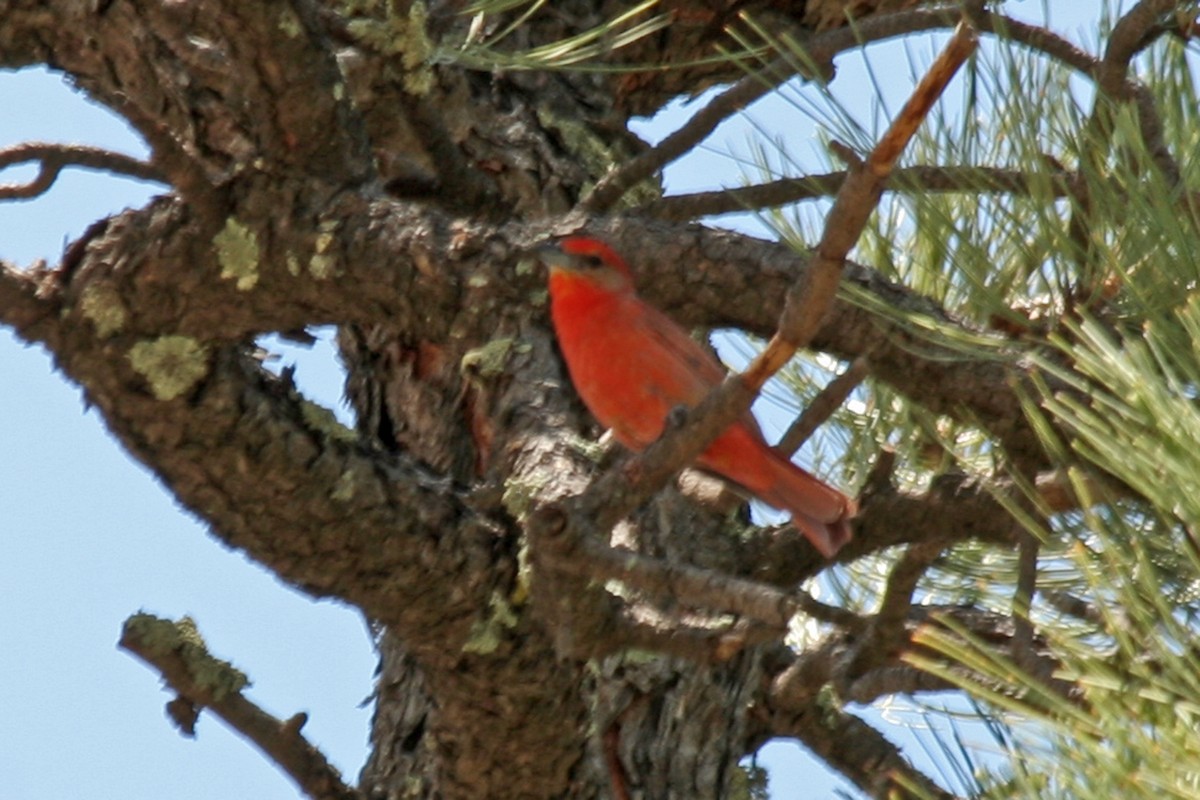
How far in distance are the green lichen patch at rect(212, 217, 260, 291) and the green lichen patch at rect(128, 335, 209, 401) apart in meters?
0.20

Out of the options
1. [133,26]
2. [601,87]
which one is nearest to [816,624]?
[601,87]

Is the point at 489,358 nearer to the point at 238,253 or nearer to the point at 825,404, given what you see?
the point at 238,253

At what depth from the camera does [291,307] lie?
2949mm

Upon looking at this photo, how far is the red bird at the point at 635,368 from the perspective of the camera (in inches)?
137

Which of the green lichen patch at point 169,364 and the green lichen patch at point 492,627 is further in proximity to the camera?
the green lichen patch at point 492,627

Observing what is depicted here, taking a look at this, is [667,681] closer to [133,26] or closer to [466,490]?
[466,490]

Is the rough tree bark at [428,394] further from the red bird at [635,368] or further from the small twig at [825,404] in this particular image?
the small twig at [825,404]

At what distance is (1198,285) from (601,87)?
2455mm

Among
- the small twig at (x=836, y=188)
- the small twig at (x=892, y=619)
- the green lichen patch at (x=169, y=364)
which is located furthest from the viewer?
the small twig at (x=892, y=619)

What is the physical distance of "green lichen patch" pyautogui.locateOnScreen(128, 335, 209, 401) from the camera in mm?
2598

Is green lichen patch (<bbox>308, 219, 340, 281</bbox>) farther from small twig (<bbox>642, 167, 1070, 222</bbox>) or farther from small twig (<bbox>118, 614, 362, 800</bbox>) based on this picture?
small twig (<bbox>642, 167, 1070, 222</bbox>)

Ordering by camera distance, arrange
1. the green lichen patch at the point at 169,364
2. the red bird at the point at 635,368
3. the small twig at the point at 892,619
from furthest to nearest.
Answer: the red bird at the point at 635,368 → the small twig at the point at 892,619 → the green lichen patch at the point at 169,364

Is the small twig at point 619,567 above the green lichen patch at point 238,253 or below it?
below

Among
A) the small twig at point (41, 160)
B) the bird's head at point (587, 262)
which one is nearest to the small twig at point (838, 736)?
the bird's head at point (587, 262)
